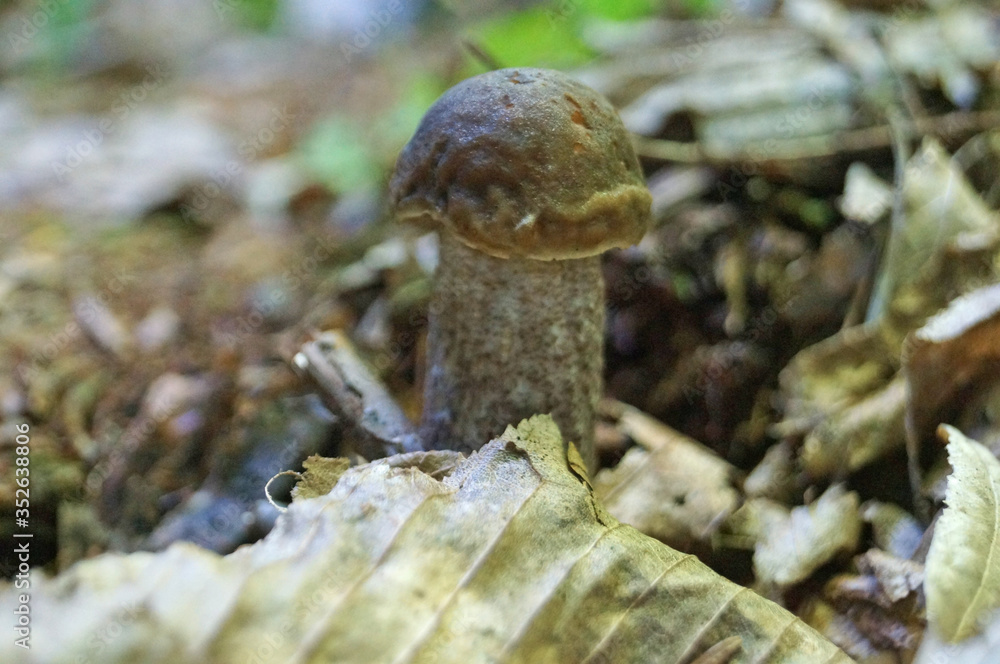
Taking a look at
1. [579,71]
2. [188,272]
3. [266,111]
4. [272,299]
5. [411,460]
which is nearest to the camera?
[411,460]

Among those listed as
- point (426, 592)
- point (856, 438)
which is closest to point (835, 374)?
point (856, 438)

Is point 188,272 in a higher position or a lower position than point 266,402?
lower

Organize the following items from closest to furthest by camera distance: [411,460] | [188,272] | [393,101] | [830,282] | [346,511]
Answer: [346,511] < [411,460] < [830,282] < [188,272] < [393,101]

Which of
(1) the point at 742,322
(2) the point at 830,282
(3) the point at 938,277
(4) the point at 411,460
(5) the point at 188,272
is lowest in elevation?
(5) the point at 188,272

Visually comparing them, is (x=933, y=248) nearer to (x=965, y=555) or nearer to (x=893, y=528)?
(x=893, y=528)

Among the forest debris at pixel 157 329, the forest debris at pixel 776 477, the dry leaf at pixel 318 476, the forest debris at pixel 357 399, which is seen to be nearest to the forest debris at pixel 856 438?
the forest debris at pixel 776 477

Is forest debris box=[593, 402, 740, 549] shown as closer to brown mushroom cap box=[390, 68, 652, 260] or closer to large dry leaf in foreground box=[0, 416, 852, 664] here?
large dry leaf in foreground box=[0, 416, 852, 664]

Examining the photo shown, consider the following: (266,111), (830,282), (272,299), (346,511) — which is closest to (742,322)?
(830,282)

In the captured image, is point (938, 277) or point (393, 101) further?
point (393, 101)

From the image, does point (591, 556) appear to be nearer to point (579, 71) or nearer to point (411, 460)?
point (411, 460)
